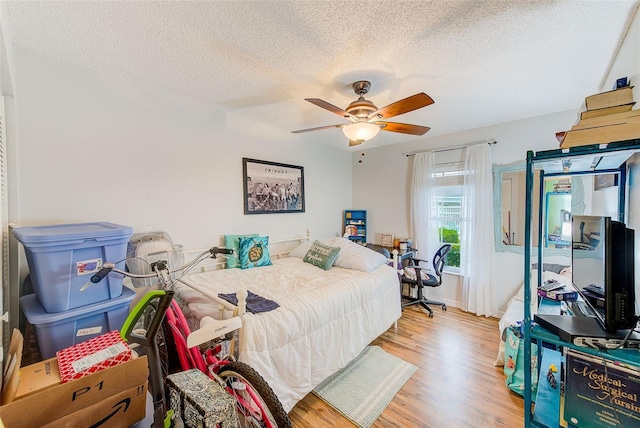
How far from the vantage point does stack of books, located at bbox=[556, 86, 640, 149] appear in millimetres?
1104

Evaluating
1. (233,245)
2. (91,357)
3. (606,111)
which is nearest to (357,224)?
(233,245)

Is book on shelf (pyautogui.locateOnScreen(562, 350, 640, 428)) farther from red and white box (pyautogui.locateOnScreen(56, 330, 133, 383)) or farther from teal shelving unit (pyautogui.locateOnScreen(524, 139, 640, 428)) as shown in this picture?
red and white box (pyautogui.locateOnScreen(56, 330, 133, 383))

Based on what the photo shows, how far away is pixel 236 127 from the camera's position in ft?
9.96

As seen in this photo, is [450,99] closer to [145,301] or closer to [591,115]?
[591,115]

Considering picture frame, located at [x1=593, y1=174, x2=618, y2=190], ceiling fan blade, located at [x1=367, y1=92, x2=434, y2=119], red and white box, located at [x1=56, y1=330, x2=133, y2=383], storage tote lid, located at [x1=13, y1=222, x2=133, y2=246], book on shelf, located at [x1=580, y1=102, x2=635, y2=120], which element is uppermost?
ceiling fan blade, located at [x1=367, y1=92, x2=434, y2=119]

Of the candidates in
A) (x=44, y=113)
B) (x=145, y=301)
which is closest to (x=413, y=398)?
(x=145, y=301)

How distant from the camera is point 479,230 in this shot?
3.35 m

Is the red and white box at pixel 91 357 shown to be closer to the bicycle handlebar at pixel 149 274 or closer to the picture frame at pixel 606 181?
the bicycle handlebar at pixel 149 274

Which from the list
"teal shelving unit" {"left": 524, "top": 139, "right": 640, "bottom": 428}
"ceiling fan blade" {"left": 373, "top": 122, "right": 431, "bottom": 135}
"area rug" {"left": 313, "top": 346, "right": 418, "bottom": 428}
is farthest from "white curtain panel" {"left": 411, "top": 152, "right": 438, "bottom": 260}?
"teal shelving unit" {"left": 524, "top": 139, "right": 640, "bottom": 428}

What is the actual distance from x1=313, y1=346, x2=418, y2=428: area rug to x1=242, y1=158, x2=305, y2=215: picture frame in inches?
79.1

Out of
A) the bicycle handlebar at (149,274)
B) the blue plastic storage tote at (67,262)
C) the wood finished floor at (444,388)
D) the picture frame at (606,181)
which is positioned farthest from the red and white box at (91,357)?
the picture frame at (606,181)

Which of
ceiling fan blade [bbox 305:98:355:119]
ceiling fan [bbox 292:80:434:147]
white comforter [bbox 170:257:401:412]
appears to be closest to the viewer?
white comforter [bbox 170:257:401:412]

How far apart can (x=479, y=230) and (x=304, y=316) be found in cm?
267

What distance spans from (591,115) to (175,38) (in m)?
2.35
